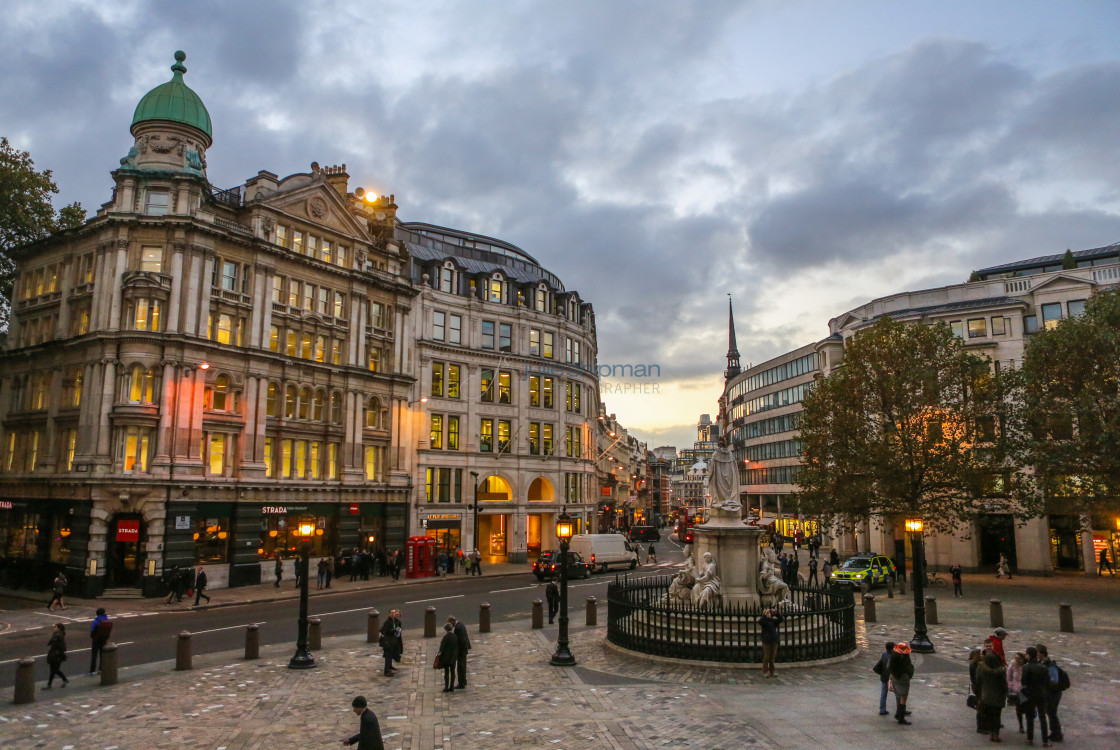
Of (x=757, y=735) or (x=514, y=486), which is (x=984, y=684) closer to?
(x=757, y=735)

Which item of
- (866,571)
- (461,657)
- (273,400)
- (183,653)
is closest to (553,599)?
(461,657)

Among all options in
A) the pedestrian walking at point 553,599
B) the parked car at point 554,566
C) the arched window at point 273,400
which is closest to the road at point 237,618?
the parked car at point 554,566

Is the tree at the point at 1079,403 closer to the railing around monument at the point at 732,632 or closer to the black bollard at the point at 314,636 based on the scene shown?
the railing around monument at the point at 732,632

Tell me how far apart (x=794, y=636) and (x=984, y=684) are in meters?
6.15

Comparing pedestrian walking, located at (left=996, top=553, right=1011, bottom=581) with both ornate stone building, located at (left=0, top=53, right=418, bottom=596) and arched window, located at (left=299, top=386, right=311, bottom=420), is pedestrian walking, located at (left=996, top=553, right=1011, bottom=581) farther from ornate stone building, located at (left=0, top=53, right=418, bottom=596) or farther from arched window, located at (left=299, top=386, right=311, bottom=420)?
arched window, located at (left=299, top=386, right=311, bottom=420)

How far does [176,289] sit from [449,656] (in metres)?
28.7

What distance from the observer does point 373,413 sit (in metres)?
46.8

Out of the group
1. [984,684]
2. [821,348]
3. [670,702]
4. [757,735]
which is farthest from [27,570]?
[821,348]

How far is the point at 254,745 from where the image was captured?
1233 cm

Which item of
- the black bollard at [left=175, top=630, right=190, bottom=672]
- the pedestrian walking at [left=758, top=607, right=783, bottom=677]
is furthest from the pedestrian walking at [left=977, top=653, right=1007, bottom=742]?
the black bollard at [left=175, top=630, right=190, bottom=672]

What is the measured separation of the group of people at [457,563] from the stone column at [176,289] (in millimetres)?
19260

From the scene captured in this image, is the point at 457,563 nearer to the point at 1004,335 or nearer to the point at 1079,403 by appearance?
the point at 1079,403

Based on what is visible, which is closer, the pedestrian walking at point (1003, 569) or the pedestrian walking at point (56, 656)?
the pedestrian walking at point (56, 656)

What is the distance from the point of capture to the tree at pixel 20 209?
40569mm
